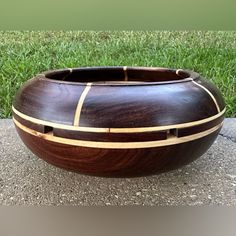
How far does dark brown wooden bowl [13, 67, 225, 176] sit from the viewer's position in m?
0.98

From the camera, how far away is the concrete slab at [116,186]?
44.4 inches

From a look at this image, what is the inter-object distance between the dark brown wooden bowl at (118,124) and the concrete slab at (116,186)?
119 millimetres

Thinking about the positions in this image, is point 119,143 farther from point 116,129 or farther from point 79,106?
point 79,106

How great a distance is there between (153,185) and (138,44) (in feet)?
6.67

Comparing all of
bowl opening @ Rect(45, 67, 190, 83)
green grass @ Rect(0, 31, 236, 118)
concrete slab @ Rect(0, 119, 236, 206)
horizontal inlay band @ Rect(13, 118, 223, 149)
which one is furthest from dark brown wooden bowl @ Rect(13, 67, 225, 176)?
green grass @ Rect(0, 31, 236, 118)

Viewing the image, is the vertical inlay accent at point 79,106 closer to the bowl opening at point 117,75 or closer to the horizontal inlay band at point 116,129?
the horizontal inlay band at point 116,129

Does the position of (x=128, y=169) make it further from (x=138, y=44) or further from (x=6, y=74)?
(x=138, y=44)

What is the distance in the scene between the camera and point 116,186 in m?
1.21

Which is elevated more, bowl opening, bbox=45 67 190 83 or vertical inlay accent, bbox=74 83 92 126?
vertical inlay accent, bbox=74 83 92 126

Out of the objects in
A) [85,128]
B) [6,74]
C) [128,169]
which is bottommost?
[6,74]

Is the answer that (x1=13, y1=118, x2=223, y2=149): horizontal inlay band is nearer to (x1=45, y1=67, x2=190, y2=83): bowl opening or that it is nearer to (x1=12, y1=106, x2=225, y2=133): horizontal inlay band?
(x1=12, y1=106, x2=225, y2=133): horizontal inlay band

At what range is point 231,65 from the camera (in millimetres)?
2715

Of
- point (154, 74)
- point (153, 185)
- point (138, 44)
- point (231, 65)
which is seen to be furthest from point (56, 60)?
point (153, 185)

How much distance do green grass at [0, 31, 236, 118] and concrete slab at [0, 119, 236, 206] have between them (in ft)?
3.19
